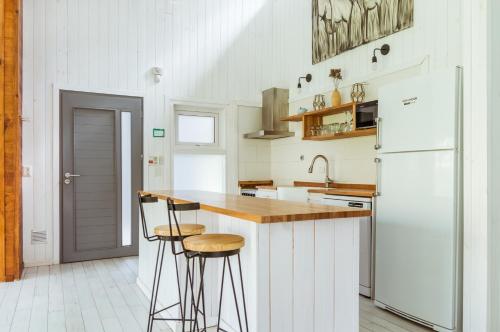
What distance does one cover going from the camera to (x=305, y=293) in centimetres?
199

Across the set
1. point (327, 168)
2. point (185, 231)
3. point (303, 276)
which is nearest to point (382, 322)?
point (303, 276)

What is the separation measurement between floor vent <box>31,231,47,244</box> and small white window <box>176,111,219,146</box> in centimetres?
205

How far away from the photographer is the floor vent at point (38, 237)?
4.45m

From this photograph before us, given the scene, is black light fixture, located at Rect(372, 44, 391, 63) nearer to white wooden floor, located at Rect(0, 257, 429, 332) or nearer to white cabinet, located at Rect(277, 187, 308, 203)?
white cabinet, located at Rect(277, 187, 308, 203)

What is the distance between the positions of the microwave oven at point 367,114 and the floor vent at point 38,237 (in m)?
3.82

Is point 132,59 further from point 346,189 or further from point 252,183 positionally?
point 346,189

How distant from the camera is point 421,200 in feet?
9.25

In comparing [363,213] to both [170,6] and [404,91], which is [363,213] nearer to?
[404,91]

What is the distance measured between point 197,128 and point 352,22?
2.57m

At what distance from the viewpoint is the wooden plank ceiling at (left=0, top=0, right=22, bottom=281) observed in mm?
3787

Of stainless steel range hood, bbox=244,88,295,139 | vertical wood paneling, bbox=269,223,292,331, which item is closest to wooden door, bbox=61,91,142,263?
stainless steel range hood, bbox=244,88,295,139

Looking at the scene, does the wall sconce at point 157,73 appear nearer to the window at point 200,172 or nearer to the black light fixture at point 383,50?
the window at point 200,172
